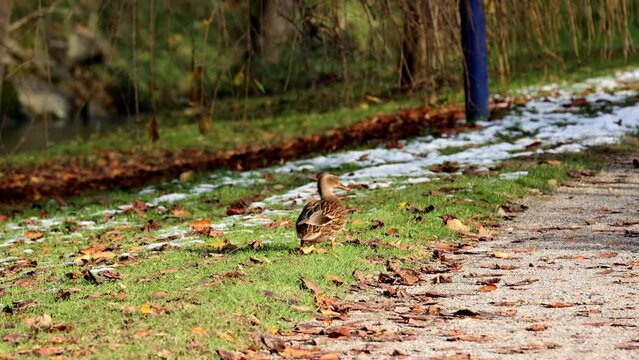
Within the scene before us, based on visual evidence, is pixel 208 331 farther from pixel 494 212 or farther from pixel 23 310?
pixel 494 212

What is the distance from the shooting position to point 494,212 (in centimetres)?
1022

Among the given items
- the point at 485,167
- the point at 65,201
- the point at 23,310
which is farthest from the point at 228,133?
the point at 23,310

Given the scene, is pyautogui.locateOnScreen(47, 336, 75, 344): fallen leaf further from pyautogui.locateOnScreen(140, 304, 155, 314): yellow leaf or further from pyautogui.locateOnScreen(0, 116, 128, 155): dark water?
pyautogui.locateOnScreen(0, 116, 128, 155): dark water

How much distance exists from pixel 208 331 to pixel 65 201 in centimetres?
857

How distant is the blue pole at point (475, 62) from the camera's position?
1545 centimetres

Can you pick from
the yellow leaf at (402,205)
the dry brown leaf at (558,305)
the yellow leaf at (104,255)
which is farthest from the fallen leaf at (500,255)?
the yellow leaf at (104,255)

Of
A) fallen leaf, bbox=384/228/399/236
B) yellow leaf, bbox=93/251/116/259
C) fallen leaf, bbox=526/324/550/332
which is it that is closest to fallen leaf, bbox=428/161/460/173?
fallen leaf, bbox=384/228/399/236

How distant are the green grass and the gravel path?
15.9 inches

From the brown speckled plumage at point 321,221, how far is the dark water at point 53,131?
58.1 ft

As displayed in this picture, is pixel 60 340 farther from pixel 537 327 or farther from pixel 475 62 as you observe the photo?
pixel 475 62

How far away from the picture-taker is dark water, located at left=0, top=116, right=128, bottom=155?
86.6ft

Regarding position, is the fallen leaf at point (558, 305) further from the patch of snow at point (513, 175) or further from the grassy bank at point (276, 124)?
the grassy bank at point (276, 124)

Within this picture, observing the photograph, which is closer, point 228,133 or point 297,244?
point 297,244

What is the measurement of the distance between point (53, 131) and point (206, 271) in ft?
77.2
